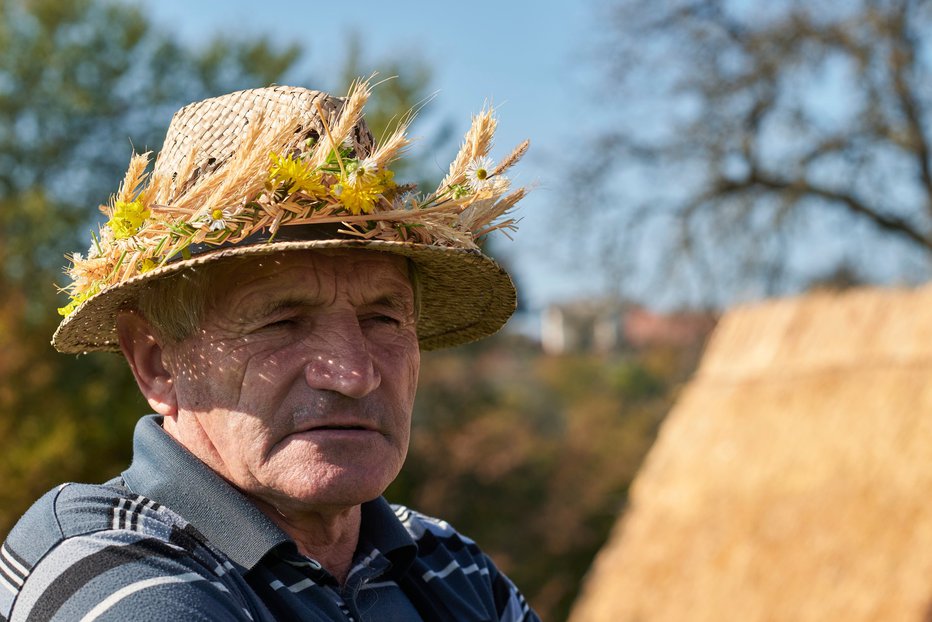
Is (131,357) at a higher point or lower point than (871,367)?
higher

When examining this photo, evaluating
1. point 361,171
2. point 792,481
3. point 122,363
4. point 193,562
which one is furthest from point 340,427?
point 122,363

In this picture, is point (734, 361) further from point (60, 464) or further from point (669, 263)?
point (60, 464)

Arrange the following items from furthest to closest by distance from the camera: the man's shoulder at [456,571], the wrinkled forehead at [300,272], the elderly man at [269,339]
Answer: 1. the man's shoulder at [456,571]
2. the wrinkled forehead at [300,272]
3. the elderly man at [269,339]

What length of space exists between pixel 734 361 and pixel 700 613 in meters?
2.31

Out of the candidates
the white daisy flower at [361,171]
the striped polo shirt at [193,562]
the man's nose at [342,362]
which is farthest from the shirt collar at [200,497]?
the white daisy flower at [361,171]

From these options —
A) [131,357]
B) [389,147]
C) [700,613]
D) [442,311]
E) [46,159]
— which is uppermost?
[46,159]

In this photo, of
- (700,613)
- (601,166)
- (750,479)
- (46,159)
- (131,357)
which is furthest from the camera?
(46,159)

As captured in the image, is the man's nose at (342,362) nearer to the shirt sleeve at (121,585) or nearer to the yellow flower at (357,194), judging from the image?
the yellow flower at (357,194)

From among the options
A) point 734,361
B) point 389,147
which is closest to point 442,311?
point 389,147

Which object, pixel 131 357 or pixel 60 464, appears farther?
pixel 60 464

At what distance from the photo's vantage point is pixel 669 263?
1286 cm

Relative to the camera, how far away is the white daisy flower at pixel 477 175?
7.29 feet

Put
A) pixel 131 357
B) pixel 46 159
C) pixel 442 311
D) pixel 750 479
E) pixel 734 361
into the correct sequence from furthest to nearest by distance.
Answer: pixel 46 159 < pixel 734 361 < pixel 750 479 < pixel 442 311 < pixel 131 357

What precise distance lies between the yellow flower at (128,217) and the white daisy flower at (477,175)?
656 millimetres
